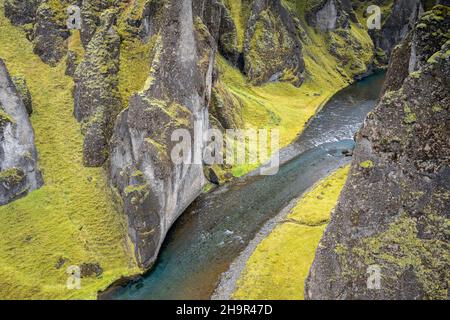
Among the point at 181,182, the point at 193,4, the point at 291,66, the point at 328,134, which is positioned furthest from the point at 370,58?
the point at 181,182

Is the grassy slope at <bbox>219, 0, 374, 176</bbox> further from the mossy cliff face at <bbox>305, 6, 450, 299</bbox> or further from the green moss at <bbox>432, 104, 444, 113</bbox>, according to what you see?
the green moss at <bbox>432, 104, 444, 113</bbox>

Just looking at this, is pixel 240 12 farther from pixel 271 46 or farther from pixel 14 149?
pixel 14 149

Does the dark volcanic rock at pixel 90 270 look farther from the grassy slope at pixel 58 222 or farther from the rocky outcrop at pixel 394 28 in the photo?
the rocky outcrop at pixel 394 28

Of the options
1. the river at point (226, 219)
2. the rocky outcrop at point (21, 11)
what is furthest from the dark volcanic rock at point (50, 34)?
the river at point (226, 219)

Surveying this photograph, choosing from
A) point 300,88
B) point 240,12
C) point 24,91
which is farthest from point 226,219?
point 240,12
